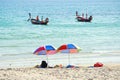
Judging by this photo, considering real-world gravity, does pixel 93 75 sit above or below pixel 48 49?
below

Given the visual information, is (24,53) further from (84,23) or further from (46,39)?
(84,23)

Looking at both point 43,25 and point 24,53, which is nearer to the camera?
point 24,53

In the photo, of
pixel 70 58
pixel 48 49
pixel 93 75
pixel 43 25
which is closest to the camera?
pixel 93 75

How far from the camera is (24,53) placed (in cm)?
2803

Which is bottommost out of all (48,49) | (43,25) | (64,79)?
(64,79)

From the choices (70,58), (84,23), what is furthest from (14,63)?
(84,23)

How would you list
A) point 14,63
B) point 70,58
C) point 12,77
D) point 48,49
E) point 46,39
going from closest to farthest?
point 12,77, point 48,49, point 14,63, point 70,58, point 46,39

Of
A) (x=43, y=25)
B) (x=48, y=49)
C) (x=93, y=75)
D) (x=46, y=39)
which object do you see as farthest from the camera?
(x=43, y=25)

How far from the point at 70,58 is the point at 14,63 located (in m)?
A: 3.85

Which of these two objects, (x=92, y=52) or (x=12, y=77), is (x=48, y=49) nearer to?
(x=12, y=77)

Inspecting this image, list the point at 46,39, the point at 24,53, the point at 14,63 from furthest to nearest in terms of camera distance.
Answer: the point at 46,39 < the point at 24,53 < the point at 14,63

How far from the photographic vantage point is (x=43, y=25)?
57000 mm

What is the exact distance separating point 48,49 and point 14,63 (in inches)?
174

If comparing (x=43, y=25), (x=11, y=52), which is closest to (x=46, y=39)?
(x=11, y=52)
